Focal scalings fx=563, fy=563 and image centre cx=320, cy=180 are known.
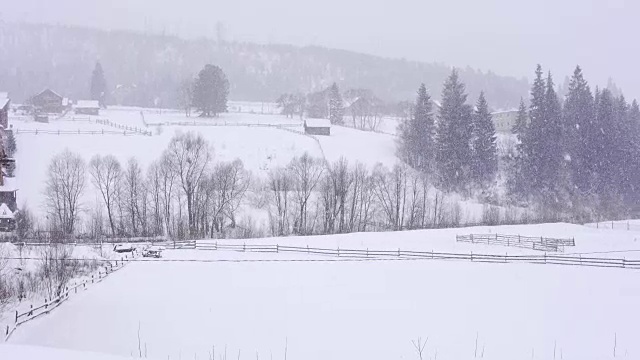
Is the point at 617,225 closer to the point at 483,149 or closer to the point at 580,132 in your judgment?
the point at 483,149

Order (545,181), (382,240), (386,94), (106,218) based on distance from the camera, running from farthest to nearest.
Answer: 1. (386,94)
2. (545,181)
3. (106,218)
4. (382,240)

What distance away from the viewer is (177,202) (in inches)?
2245

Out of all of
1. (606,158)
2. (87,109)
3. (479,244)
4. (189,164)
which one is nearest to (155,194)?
(189,164)

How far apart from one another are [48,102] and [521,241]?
78.8 meters

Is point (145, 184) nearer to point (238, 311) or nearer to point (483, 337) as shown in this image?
point (238, 311)

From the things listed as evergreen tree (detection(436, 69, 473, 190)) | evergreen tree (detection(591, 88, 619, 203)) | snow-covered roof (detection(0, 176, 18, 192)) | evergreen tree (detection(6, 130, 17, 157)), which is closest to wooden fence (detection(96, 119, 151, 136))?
evergreen tree (detection(6, 130, 17, 157))

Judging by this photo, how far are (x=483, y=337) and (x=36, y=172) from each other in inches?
1927

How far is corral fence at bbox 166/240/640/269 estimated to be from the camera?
1495 inches

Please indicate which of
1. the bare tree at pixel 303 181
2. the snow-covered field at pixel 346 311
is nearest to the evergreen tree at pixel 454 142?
the bare tree at pixel 303 181

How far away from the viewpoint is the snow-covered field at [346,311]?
73.9 feet

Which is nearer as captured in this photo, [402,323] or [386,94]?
[402,323]

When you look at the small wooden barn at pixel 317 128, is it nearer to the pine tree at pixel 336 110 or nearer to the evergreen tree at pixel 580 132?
the pine tree at pixel 336 110

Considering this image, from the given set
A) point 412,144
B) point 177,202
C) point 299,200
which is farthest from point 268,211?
point 412,144

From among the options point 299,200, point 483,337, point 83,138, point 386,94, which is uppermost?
point 386,94
